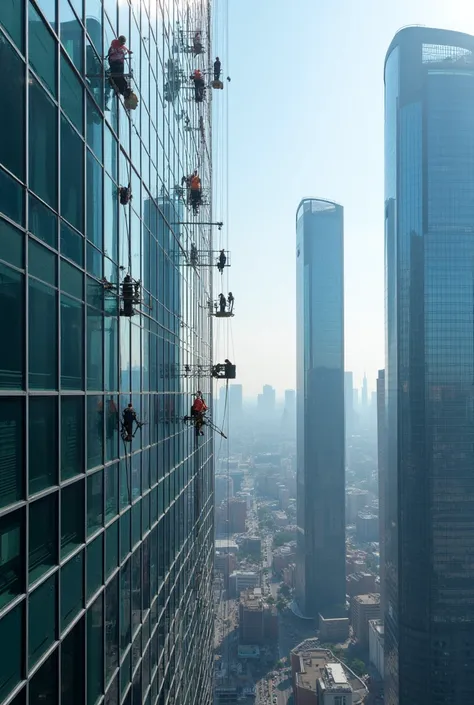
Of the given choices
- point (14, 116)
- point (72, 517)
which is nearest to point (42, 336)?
point (14, 116)

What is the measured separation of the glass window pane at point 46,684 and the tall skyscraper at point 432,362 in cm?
6090

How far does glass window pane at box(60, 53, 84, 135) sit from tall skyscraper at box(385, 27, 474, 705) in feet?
196

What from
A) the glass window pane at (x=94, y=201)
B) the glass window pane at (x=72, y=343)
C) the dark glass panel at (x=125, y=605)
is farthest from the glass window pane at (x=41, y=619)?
the glass window pane at (x=94, y=201)

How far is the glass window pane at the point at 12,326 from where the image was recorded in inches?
242

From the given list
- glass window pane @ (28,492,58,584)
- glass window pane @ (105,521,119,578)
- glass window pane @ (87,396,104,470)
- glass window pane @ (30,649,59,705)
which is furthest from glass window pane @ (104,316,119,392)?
glass window pane @ (30,649,59,705)

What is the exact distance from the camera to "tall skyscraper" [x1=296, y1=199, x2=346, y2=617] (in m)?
108

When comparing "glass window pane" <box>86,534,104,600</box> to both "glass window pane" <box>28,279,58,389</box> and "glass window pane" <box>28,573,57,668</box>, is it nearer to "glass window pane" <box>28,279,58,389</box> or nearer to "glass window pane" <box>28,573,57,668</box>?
"glass window pane" <box>28,573,57,668</box>

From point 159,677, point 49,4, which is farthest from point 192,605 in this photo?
point 49,4

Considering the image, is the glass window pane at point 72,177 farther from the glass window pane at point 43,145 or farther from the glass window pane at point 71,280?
the glass window pane at point 71,280

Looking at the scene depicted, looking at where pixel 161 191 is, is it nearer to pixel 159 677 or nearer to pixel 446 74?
pixel 159 677

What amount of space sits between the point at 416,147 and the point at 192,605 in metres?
57.2

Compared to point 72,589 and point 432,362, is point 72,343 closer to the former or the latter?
point 72,589

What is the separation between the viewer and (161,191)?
16156 millimetres

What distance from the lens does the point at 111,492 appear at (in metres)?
10.8
